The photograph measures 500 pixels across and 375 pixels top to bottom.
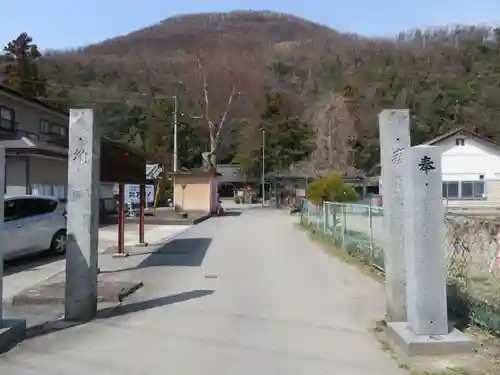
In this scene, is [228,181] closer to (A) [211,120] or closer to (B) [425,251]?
(A) [211,120]

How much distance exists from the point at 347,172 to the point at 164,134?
27352mm

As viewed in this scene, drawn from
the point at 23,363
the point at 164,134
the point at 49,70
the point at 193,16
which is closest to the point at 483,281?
the point at 23,363

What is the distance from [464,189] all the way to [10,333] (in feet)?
132

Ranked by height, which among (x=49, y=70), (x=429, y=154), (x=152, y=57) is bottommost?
(x=429, y=154)

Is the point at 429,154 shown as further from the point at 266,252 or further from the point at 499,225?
the point at 266,252

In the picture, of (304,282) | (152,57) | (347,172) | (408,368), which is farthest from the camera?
(152,57)

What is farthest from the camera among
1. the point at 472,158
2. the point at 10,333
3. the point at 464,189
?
the point at 464,189

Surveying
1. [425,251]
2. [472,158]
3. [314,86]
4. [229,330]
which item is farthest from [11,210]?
[314,86]

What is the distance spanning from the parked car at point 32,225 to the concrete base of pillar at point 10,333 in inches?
243

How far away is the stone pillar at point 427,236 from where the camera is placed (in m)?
6.10

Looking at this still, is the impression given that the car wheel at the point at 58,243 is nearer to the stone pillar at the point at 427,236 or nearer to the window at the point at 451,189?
the stone pillar at the point at 427,236

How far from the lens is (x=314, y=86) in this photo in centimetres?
7500

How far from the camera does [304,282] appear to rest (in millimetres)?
10898

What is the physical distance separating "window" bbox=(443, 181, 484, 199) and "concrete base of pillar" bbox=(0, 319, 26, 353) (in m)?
38.7
